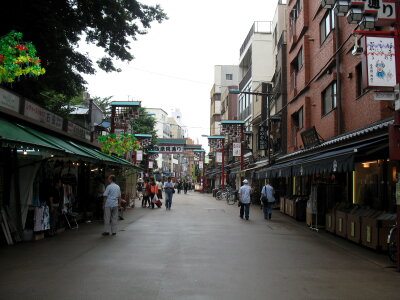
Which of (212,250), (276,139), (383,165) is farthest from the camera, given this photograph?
(276,139)

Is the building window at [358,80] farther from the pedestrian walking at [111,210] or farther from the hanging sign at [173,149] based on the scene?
the hanging sign at [173,149]

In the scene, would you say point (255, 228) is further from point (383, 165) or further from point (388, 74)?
point (388, 74)

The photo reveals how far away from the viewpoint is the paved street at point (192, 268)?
20.3ft

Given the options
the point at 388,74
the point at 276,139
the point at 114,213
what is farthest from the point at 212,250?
the point at 276,139

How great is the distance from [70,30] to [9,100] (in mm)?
7395

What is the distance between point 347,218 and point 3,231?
9650 millimetres

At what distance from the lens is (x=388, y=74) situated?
10016mm

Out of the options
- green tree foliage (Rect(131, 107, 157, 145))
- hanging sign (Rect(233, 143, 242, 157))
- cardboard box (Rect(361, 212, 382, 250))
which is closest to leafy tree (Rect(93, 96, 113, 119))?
green tree foliage (Rect(131, 107, 157, 145))

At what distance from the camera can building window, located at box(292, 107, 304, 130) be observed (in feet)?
79.5

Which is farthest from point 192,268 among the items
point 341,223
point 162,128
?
point 162,128

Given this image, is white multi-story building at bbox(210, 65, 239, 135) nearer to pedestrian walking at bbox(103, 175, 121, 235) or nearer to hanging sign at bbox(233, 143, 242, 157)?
hanging sign at bbox(233, 143, 242, 157)

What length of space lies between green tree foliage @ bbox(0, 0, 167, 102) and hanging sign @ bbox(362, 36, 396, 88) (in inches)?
401

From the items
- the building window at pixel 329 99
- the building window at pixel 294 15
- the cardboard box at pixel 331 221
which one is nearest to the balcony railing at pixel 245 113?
the building window at pixel 294 15

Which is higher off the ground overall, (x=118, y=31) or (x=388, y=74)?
(x=118, y=31)
